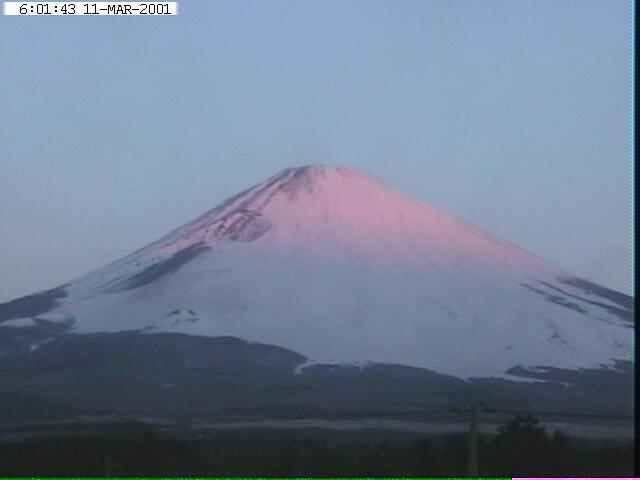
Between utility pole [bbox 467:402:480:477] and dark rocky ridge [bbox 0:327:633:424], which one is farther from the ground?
dark rocky ridge [bbox 0:327:633:424]

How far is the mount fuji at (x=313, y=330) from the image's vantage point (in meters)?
14.8

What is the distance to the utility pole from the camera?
1476 centimetres

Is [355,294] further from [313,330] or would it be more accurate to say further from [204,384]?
[204,384]

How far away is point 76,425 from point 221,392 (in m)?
0.61

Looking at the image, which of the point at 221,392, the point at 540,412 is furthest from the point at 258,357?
the point at 540,412

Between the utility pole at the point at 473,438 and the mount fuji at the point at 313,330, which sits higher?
the mount fuji at the point at 313,330

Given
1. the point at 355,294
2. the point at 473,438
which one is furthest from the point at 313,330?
the point at 473,438

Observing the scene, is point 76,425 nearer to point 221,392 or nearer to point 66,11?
point 221,392

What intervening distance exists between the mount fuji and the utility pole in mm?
73

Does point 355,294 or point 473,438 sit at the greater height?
point 355,294

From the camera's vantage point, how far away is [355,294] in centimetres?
1495

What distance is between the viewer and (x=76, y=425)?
48.4 feet

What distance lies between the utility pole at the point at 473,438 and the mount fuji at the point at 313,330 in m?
0.07

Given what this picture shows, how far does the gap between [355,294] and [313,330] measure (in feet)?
0.86
